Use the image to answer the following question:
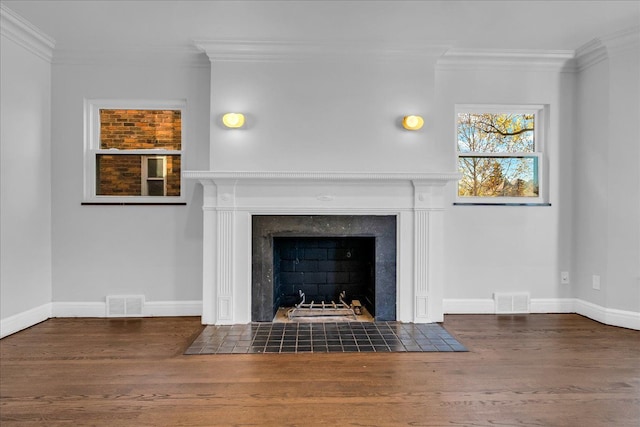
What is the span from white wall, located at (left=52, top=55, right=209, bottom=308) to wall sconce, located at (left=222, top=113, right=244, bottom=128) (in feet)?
1.52

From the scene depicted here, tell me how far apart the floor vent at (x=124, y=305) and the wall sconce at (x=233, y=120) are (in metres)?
1.85

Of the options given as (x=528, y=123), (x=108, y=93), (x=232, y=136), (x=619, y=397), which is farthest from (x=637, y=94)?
(x=108, y=93)

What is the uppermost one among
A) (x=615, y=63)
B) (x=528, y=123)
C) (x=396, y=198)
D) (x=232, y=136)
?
(x=615, y=63)

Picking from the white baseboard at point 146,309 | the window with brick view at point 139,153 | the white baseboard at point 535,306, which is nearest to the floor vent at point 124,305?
the white baseboard at point 146,309

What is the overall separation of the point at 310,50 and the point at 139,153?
191 cm

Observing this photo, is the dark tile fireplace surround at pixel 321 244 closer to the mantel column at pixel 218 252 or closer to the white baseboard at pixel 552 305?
the mantel column at pixel 218 252

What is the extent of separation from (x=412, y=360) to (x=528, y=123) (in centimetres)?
276

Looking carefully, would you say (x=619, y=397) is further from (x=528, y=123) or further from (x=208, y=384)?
(x=528, y=123)

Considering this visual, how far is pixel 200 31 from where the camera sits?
3.19 meters

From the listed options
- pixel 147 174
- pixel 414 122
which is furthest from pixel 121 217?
pixel 414 122

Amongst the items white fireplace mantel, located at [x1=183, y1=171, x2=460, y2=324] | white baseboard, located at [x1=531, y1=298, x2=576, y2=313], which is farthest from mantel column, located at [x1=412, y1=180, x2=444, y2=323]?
white baseboard, located at [x1=531, y1=298, x2=576, y2=313]

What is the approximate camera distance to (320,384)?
2.22 meters

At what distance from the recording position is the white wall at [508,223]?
3754 millimetres

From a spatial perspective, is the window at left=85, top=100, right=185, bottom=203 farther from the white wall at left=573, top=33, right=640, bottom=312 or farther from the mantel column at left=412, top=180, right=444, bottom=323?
the white wall at left=573, top=33, right=640, bottom=312
